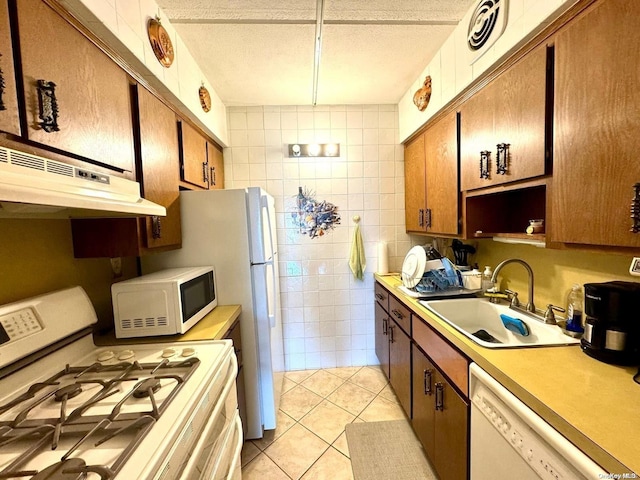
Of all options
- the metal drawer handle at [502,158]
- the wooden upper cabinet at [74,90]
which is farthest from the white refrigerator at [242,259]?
the metal drawer handle at [502,158]

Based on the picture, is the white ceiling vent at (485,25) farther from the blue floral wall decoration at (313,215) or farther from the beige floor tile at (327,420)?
the beige floor tile at (327,420)

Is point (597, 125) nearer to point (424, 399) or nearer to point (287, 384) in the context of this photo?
point (424, 399)

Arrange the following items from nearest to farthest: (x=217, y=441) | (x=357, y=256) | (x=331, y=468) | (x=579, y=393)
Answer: (x=579, y=393) → (x=217, y=441) → (x=331, y=468) → (x=357, y=256)

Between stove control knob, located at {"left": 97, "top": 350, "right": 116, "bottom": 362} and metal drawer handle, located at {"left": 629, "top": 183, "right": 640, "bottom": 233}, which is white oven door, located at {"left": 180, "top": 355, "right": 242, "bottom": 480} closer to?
stove control knob, located at {"left": 97, "top": 350, "right": 116, "bottom": 362}

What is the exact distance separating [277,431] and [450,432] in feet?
3.93

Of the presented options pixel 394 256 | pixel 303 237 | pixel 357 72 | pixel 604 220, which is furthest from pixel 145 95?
pixel 394 256

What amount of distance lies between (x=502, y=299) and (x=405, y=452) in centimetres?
111

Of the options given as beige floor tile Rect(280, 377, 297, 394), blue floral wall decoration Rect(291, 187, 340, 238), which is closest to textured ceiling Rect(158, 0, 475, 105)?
blue floral wall decoration Rect(291, 187, 340, 238)

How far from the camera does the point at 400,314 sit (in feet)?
6.28

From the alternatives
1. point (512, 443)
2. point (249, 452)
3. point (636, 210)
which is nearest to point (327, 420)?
point (249, 452)

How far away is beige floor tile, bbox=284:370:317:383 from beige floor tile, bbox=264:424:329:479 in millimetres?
608

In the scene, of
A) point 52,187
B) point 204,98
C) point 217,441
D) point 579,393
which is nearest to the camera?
point 52,187

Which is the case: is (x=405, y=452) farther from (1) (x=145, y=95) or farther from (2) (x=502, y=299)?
(1) (x=145, y=95)

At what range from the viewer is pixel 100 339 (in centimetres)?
137
